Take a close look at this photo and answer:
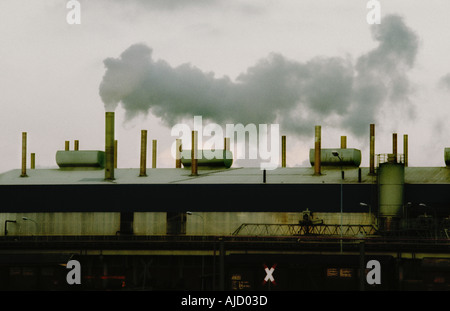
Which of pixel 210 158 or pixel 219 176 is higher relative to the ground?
pixel 210 158

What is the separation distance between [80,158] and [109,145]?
1026 centimetres

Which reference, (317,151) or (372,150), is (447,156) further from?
(317,151)

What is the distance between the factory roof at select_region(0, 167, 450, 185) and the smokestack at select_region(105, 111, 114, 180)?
1086mm

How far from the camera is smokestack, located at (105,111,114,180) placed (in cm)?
9900

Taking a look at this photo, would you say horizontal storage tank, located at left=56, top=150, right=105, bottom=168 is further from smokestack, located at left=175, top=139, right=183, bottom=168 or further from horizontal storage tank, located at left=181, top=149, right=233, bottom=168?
horizontal storage tank, located at left=181, top=149, right=233, bottom=168

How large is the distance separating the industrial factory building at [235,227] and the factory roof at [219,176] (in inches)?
8.9

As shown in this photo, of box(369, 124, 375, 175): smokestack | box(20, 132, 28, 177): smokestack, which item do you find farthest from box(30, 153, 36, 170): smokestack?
box(369, 124, 375, 175): smokestack

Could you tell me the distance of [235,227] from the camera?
292 ft

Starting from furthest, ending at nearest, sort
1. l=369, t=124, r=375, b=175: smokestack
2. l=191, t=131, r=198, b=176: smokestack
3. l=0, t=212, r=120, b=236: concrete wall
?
l=191, t=131, r=198, b=176: smokestack → l=369, t=124, r=375, b=175: smokestack → l=0, t=212, r=120, b=236: concrete wall

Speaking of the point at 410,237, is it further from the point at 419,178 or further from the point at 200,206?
the point at 200,206

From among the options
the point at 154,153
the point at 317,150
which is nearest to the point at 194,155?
the point at 317,150

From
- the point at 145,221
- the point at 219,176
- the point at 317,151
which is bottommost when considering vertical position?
the point at 145,221

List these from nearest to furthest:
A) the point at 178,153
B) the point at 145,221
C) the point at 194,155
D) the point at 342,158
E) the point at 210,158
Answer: the point at 145,221
the point at 342,158
the point at 194,155
the point at 210,158
the point at 178,153

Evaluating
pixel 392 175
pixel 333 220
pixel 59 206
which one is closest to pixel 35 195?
pixel 59 206
